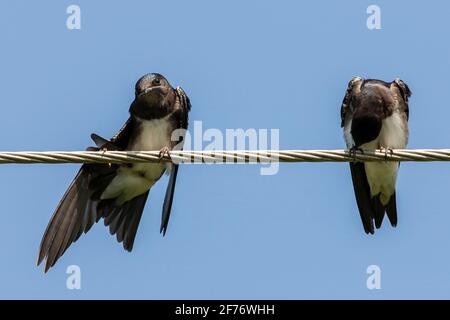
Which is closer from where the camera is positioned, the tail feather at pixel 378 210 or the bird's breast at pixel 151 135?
the bird's breast at pixel 151 135

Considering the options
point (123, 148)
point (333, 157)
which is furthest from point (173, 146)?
point (333, 157)

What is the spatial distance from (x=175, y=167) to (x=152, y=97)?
0.60 metres

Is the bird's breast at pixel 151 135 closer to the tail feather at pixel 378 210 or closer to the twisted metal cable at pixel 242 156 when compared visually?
the tail feather at pixel 378 210

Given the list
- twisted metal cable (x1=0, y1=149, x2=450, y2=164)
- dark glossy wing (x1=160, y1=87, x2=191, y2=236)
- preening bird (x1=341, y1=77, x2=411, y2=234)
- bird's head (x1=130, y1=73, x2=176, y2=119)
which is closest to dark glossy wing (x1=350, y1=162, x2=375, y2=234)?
preening bird (x1=341, y1=77, x2=411, y2=234)

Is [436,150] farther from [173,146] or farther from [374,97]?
[173,146]

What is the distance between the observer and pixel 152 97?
820 centimetres

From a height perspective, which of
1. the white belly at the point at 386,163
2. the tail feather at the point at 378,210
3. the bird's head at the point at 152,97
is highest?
the bird's head at the point at 152,97

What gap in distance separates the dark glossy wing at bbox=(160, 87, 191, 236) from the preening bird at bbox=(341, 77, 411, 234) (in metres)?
1.31

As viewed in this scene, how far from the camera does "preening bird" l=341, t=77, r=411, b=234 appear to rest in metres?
8.05

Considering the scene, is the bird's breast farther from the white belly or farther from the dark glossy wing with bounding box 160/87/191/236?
the white belly

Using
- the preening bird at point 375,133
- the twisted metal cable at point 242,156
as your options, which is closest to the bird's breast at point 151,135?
the preening bird at point 375,133

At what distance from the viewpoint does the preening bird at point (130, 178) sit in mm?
7902

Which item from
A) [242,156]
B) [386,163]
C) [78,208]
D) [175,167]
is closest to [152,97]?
[175,167]

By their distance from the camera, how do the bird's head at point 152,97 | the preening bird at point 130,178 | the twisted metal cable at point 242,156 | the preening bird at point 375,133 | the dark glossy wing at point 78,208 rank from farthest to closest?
the bird's head at point 152,97 < the preening bird at point 375,133 < the preening bird at point 130,178 < the dark glossy wing at point 78,208 < the twisted metal cable at point 242,156
